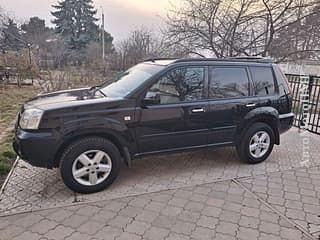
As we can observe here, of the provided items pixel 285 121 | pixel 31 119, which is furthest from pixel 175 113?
pixel 285 121

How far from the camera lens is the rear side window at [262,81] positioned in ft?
13.6

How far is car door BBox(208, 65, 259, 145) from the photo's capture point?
385 centimetres

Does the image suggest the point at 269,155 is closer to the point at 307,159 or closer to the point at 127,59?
the point at 307,159

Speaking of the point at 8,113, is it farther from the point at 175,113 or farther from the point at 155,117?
the point at 175,113

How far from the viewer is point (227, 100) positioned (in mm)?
3924

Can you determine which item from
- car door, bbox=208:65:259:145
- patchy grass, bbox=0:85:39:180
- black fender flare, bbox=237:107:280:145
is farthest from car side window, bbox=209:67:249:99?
patchy grass, bbox=0:85:39:180

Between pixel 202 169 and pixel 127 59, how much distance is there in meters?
10.5

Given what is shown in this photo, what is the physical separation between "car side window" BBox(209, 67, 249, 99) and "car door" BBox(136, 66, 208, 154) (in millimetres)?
159

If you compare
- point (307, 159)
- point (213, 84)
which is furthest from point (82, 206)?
point (307, 159)

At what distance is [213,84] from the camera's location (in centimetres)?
386

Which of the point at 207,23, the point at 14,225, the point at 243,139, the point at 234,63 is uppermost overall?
the point at 207,23

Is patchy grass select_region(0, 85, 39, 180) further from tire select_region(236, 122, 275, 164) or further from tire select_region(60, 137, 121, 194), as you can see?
tire select_region(236, 122, 275, 164)

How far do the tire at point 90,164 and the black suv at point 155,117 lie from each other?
0.04 feet

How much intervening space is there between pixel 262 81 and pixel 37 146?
3389 mm
